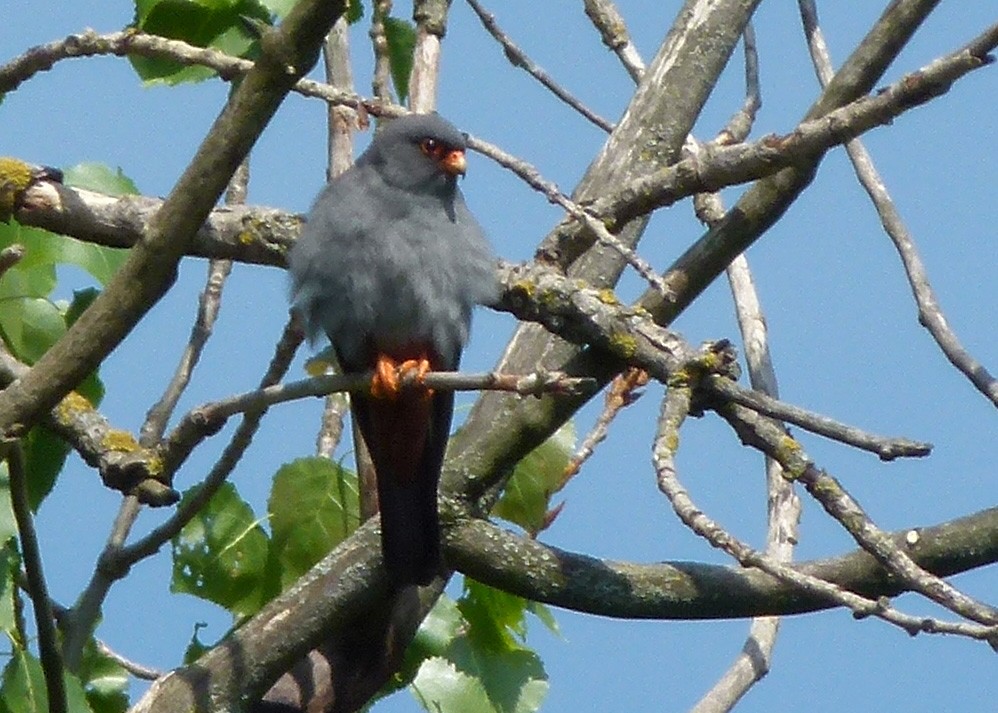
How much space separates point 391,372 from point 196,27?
106 centimetres

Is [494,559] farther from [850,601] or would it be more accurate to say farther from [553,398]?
[850,601]

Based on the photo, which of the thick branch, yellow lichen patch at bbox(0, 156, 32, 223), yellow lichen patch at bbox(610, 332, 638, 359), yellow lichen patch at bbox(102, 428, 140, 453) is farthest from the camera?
yellow lichen patch at bbox(0, 156, 32, 223)

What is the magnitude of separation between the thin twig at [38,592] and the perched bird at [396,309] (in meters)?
0.92

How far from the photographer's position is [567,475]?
3951 mm

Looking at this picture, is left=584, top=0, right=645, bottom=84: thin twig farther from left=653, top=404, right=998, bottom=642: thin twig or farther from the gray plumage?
left=653, top=404, right=998, bottom=642: thin twig

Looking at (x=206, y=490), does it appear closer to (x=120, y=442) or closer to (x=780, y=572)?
(x=120, y=442)

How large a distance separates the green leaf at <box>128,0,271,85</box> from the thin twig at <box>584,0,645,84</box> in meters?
1.04

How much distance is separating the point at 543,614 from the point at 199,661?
1066 millimetres

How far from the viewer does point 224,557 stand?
4.00 m

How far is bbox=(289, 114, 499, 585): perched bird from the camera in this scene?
12.2ft

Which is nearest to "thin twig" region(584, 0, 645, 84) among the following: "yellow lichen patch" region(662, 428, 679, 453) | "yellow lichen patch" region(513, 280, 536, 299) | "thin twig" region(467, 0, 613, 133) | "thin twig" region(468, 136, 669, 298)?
"thin twig" region(467, 0, 613, 133)

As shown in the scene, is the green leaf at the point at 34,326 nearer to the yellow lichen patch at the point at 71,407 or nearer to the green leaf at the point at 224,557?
the yellow lichen patch at the point at 71,407

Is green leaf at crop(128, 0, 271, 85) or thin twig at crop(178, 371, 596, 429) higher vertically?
green leaf at crop(128, 0, 271, 85)

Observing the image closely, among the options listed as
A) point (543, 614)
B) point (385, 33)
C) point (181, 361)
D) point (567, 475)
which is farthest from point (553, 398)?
point (385, 33)
